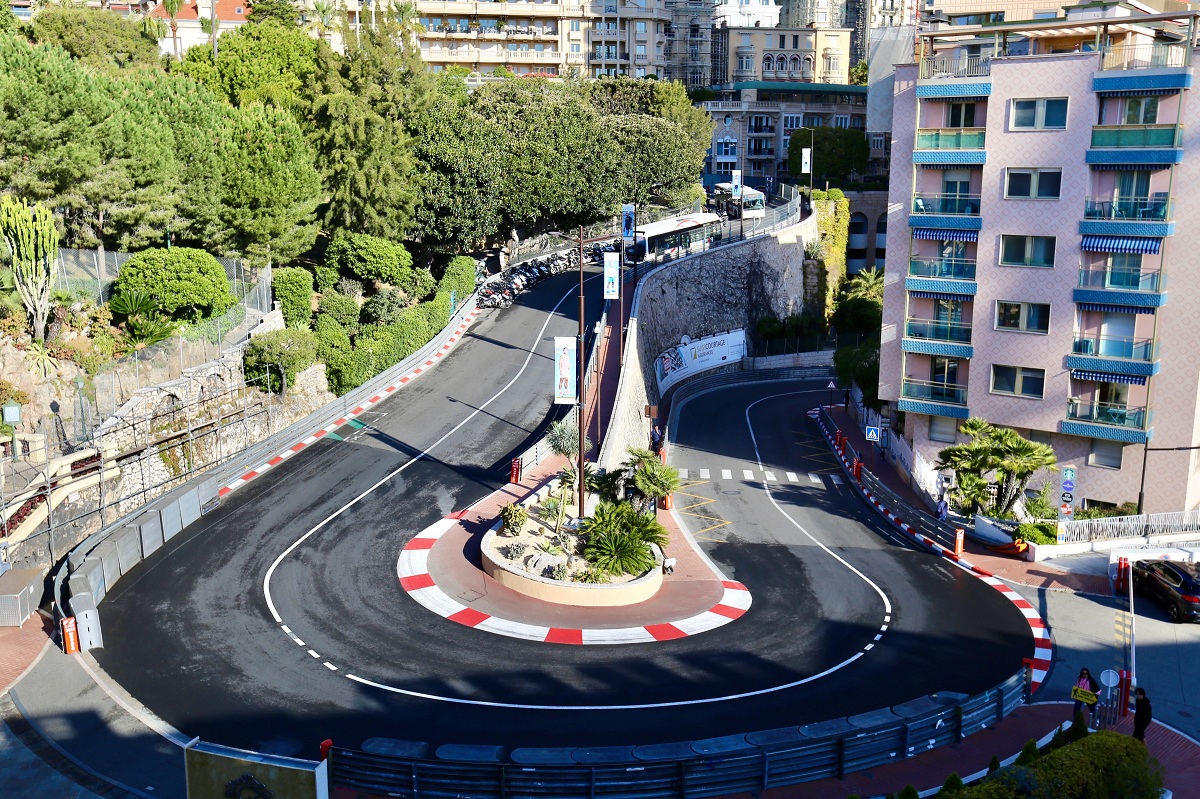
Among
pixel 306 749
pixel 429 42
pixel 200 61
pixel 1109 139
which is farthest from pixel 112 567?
pixel 429 42

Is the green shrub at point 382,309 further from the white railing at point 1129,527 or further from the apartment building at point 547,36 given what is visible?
the apartment building at point 547,36

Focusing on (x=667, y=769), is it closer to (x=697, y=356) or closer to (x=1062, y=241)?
(x=1062, y=241)

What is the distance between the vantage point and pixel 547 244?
83.4m

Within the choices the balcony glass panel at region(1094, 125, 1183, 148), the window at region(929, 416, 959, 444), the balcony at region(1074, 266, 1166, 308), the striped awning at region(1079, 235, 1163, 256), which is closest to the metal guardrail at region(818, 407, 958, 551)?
the window at region(929, 416, 959, 444)

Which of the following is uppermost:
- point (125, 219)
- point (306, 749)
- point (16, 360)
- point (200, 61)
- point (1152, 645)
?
point (200, 61)

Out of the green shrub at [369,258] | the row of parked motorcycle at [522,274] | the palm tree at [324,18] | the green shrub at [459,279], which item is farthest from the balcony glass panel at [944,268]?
the palm tree at [324,18]

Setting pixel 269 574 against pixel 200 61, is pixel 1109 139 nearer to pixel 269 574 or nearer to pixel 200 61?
pixel 269 574

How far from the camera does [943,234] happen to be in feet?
150

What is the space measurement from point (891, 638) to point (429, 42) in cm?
10528

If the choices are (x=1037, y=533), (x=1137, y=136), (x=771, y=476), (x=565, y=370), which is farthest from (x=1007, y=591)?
(x=1137, y=136)

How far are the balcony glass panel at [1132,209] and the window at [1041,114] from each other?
3.28 m

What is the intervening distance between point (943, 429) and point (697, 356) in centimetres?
2558

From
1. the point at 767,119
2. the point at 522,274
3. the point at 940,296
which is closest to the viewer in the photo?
the point at 940,296

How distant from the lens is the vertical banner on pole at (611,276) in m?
55.5
